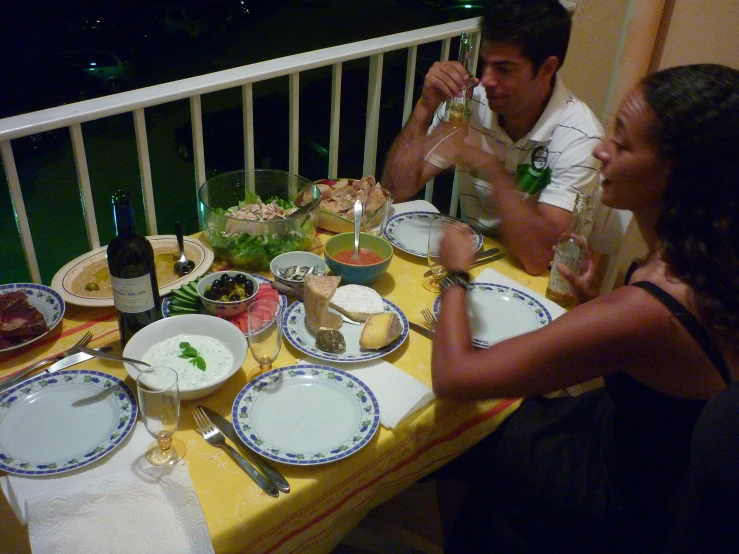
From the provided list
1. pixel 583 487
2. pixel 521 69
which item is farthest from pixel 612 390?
pixel 521 69

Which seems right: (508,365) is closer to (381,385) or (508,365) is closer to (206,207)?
(381,385)

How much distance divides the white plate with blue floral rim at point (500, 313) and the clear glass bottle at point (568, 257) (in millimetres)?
83

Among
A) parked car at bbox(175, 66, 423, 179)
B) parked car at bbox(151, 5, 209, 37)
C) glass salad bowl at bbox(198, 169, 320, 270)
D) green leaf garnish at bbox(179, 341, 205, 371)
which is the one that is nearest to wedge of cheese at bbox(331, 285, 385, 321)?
glass salad bowl at bbox(198, 169, 320, 270)

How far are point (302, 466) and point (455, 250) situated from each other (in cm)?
64

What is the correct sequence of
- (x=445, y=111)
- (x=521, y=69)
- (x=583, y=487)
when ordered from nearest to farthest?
(x=583, y=487), (x=521, y=69), (x=445, y=111)

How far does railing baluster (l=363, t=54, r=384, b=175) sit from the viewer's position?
7.39ft

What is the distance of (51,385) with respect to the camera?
4.00ft

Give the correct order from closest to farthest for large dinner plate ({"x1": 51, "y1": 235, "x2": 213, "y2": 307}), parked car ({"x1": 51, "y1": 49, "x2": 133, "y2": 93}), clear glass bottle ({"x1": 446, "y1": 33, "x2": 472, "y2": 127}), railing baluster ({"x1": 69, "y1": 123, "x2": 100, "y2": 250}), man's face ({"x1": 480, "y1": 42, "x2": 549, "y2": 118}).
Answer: large dinner plate ({"x1": 51, "y1": 235, "x2": 213, "y2": 307}) → railing baluster ({"x1": 69, "y1": 123, "x2": 100, "y2": 250}) → man's face ({"x1": 480, "y1": 42, "x2": 549, "y2": 118}) → clear glass bottle ({"x1": 446, "y1": 33, "x2": 472, "y2": 127}) → parked car ({"x1": 51, "y1": 49, "x2": 133, "y2": 93})

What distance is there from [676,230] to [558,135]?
84 cm

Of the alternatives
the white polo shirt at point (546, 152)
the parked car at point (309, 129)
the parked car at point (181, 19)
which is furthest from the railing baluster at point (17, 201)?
the parked car at point (181, 19)

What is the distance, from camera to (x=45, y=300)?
1.46 metres

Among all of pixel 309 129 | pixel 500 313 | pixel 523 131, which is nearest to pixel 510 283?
pixel 500 313

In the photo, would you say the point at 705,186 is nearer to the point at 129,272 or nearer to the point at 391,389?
the point at 391,389

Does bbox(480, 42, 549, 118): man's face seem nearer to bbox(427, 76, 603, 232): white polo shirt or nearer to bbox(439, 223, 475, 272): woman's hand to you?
bbox(427, 76, 603, 232): white polo shirt
